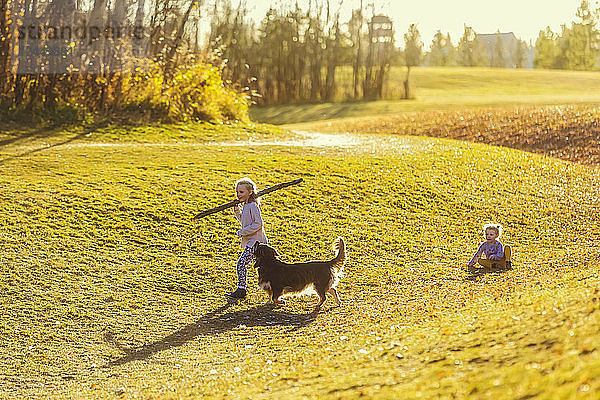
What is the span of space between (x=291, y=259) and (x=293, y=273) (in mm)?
2571

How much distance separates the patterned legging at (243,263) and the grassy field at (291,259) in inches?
15.5

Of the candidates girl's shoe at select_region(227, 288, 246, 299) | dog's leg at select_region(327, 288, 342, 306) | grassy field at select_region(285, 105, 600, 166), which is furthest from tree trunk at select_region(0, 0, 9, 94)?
dog's leg at select_region(327, 288, 342, 306)

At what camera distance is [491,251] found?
33.7 ft

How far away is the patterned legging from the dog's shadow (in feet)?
0.84

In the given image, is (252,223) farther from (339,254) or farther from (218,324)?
(218,324)

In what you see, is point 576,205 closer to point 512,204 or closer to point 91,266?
point 512,204

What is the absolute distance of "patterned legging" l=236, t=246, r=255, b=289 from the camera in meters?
8.98

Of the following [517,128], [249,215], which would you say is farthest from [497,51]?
[249,215]

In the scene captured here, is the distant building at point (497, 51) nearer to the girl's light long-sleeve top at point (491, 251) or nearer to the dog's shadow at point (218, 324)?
the girl's light long-sleeve top at point (491, 251)

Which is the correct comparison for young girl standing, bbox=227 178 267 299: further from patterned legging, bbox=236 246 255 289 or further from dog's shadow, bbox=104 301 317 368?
dog's shadow, bbox=104 301 317 368

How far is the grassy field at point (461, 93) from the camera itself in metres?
36.5

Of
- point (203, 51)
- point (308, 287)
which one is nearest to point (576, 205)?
point (308, 287)

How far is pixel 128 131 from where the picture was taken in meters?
18.3

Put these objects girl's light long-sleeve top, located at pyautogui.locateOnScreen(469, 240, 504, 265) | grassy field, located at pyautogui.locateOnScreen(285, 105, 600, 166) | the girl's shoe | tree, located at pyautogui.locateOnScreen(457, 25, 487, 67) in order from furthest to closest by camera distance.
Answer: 1. tree, located at pyautogui.locateOnScreen(457, 25, 487, 67)
2. grassy field, located at pyautogui.locateOnScreen(285, 105, 600, 166)
3. girl's light long-sleeve top, located at pyautogui.locateOnScreen(469, 240, 504, 265)
4. the girl's shoe
